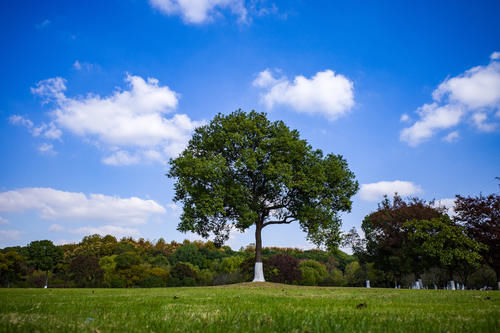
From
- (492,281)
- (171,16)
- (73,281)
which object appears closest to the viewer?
(171,16)

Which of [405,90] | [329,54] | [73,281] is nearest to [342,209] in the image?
[405,90]

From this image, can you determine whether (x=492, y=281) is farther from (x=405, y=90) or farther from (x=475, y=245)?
(x=405, y=90)

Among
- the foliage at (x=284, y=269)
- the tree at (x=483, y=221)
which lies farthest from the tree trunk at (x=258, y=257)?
the foliage at (x=284, y=269)

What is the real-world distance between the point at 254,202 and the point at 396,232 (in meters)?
23.6

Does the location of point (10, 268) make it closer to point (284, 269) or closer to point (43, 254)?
point (43, 254)

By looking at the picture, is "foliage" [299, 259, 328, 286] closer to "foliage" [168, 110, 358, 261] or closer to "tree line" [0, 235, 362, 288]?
"tree line" [0, 235, 362, 288]

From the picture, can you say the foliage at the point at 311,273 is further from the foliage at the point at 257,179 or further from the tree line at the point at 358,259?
the foliage at the point at 257,179

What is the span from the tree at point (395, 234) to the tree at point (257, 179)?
16.1 meters

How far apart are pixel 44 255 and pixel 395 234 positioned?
69557mm

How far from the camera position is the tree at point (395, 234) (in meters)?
39.0

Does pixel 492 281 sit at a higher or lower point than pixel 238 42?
lower

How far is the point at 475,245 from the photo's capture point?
3244 cm

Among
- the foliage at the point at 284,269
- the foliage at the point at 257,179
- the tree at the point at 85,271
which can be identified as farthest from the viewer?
the foliage at the point at 284,269

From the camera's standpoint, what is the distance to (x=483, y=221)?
1382 inches
